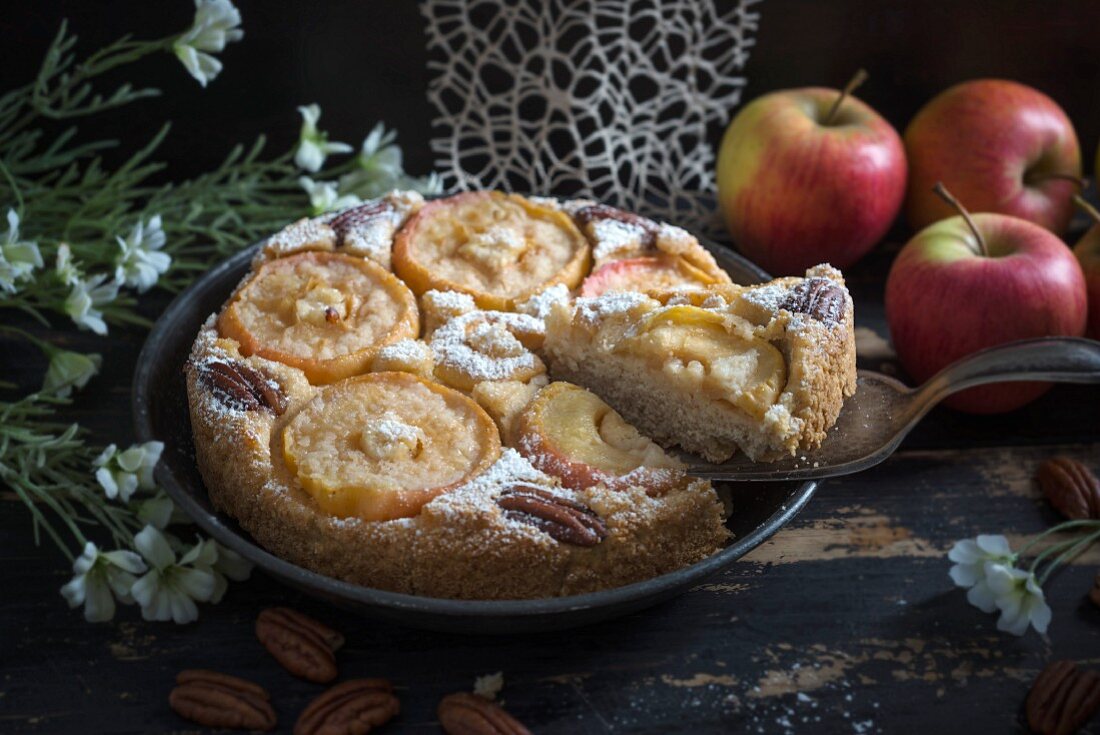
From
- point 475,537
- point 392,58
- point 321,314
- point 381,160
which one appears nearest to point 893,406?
point 475,537

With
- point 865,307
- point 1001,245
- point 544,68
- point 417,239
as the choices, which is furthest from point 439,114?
point 1001,245

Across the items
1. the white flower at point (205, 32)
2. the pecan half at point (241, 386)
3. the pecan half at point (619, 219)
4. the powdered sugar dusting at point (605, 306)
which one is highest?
the white flower at point (205, 32)

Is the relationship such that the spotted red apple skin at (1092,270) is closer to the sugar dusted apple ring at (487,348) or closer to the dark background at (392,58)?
the dark background at (392,58)

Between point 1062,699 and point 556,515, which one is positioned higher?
point 556,515

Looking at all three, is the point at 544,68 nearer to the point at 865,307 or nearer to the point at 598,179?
the point at 598,179

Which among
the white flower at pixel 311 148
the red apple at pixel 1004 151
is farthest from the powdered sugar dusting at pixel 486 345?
the red apple at pixel 1004 151

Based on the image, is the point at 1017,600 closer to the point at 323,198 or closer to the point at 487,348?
the point at 487,348

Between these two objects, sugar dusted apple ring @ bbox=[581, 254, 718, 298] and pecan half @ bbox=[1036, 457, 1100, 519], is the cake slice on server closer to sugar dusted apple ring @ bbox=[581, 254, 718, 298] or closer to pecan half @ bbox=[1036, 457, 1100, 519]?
sugar dusted apple ring @ bbox=[581, 254, 718, 298]
